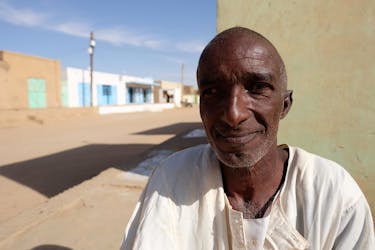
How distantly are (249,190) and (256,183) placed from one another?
0.04m

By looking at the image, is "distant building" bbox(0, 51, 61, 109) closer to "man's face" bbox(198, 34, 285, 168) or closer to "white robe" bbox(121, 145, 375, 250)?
"white robe" bbox(121, 145, 375, 250)

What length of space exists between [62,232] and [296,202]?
119 inches

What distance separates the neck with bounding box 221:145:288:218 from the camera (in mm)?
1239

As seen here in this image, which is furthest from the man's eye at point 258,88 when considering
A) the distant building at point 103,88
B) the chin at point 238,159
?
the distant building at point 103,88

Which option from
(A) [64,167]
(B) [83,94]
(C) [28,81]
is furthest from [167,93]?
(A) [64,167]

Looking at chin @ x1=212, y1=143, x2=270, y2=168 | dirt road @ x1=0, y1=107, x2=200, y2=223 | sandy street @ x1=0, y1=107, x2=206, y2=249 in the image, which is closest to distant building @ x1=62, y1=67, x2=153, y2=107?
dirt road @ x1=0, y1=107, x2=200, y2=223

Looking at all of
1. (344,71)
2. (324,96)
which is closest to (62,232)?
(324,96)

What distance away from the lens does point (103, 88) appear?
107 feet

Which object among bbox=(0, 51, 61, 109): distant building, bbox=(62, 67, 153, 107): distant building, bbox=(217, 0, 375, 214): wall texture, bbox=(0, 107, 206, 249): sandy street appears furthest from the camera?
bbox=(62, 67, 153, 107): distant building

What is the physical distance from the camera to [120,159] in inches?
308

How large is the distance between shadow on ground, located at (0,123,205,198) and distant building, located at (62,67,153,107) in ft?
65.5

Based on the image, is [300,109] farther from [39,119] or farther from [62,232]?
[39,119]

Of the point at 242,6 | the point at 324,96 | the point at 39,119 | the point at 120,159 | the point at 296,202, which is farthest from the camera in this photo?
the point at 39,119

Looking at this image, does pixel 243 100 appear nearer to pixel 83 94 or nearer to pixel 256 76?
pixel 256 76
